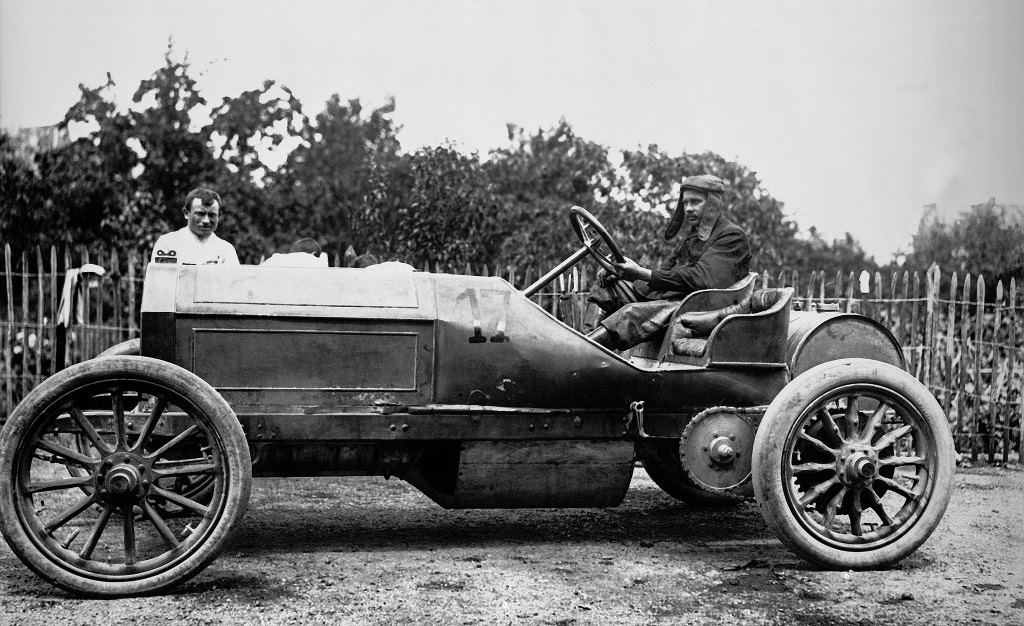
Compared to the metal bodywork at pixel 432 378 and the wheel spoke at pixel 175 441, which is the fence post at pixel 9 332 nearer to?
the metal bodywork at pixel 432 378

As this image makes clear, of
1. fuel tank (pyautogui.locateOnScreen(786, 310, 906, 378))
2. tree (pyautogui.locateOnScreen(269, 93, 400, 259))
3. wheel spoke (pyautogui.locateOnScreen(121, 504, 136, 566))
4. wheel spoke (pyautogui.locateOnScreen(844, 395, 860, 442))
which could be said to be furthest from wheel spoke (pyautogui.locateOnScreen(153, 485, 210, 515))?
tree (pyautogui.locateOnScreen(269, 93, 400, 259))

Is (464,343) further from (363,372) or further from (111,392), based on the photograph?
(111,392)

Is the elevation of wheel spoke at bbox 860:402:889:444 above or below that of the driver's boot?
below

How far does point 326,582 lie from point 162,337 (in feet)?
3.92

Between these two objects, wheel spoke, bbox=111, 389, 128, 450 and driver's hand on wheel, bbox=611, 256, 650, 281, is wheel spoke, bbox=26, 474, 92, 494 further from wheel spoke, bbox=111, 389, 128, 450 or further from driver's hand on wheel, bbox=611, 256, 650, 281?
driver's hand on wheel, bbox=611, 256, 650, 281

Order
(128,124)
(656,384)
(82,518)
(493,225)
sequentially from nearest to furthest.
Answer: (656,384) → (82,518) → (128,124) → (493,225)

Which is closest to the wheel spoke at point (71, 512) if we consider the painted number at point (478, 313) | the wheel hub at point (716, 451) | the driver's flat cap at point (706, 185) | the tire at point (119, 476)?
the tire at point (119, 476)

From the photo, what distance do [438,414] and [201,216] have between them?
2.63 m

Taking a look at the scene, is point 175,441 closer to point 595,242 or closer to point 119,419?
point 119,419

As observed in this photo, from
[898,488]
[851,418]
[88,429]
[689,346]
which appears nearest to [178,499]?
[88,429]

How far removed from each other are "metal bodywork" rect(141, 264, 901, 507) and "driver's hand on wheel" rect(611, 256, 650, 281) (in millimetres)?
647

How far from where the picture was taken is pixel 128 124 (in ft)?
37.4

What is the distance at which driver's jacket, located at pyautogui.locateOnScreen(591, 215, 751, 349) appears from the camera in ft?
17.1

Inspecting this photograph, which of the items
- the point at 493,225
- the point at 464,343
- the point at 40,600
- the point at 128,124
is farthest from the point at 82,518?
the point at 493,225
